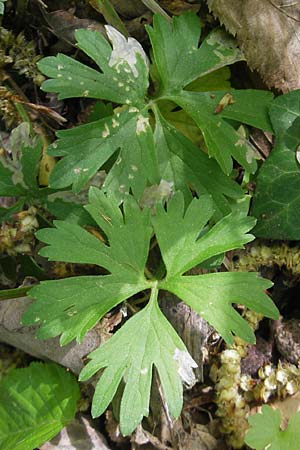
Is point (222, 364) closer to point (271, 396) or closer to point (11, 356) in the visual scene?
point (271, 396)

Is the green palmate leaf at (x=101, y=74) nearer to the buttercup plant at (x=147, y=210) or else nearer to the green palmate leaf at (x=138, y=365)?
the buttercup plant at (x=147, y=210)

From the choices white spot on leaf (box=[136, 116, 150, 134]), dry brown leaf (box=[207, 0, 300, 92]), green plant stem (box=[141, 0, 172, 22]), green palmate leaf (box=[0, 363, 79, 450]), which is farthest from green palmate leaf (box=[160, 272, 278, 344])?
green plant stem (box=[141, 0, 172, 22])

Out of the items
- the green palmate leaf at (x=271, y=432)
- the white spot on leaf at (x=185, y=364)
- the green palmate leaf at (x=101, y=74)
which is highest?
the green palmate leaf at (x=101, y=74)

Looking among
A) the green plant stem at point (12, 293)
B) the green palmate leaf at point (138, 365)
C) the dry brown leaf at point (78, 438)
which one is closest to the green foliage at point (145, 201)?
the green palmate leaf at point (138, 365)

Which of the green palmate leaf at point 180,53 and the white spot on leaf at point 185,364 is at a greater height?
the green palmate leaf at point 180,53

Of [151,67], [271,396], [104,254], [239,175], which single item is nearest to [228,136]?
[239,175]

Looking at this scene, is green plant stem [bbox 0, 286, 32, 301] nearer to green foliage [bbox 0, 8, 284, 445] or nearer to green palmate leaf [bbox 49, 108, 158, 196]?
green foliage [bbox 0, 8, 284, 445]

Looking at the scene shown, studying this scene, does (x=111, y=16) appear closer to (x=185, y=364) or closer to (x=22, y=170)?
(x=22, y=170)
